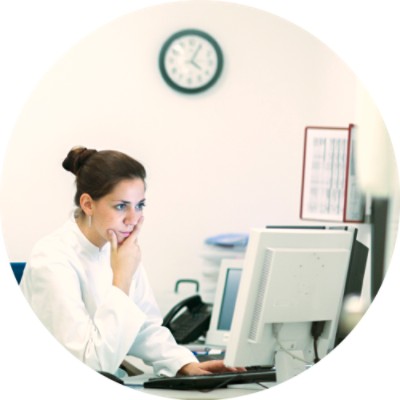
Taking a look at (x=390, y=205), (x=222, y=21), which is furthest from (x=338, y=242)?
(x=222, y=21)

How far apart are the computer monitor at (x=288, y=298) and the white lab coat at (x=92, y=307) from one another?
361 millimetres

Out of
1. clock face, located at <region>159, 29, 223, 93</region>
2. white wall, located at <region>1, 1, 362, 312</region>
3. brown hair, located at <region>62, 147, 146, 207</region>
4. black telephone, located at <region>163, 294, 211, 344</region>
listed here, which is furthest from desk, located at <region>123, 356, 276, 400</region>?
clock face, located at <region>159, 29, 223, 93</region>

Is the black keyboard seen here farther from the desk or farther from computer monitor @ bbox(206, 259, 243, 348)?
computer monitor @ bbox(206, 259, 243, 348)

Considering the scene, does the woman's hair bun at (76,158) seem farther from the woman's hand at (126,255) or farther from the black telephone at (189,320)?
the black telephone at (189,320)

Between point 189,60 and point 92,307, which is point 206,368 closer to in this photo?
point 92,307

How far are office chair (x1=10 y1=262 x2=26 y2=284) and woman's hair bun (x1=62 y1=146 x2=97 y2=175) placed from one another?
348 mm

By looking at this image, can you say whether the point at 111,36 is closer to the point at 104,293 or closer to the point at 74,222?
the point at 74,222

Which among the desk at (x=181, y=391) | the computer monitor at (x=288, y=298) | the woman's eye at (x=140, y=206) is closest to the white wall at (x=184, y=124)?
the woman's eye at (x=140, y=206)

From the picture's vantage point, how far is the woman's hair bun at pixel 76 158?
2.58 m

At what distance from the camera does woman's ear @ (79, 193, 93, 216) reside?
255 cm

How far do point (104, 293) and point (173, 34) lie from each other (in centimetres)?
88

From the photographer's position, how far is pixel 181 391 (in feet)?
8.19

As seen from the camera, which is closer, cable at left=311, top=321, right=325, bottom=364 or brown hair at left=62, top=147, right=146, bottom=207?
cable at left=311, top=321, right=325, bottom=364

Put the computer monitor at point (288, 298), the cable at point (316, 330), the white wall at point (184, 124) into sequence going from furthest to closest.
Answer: the white wall at point (184, 124) → the cable at point (316, 330) → the computer monitor at point (288, 298)
